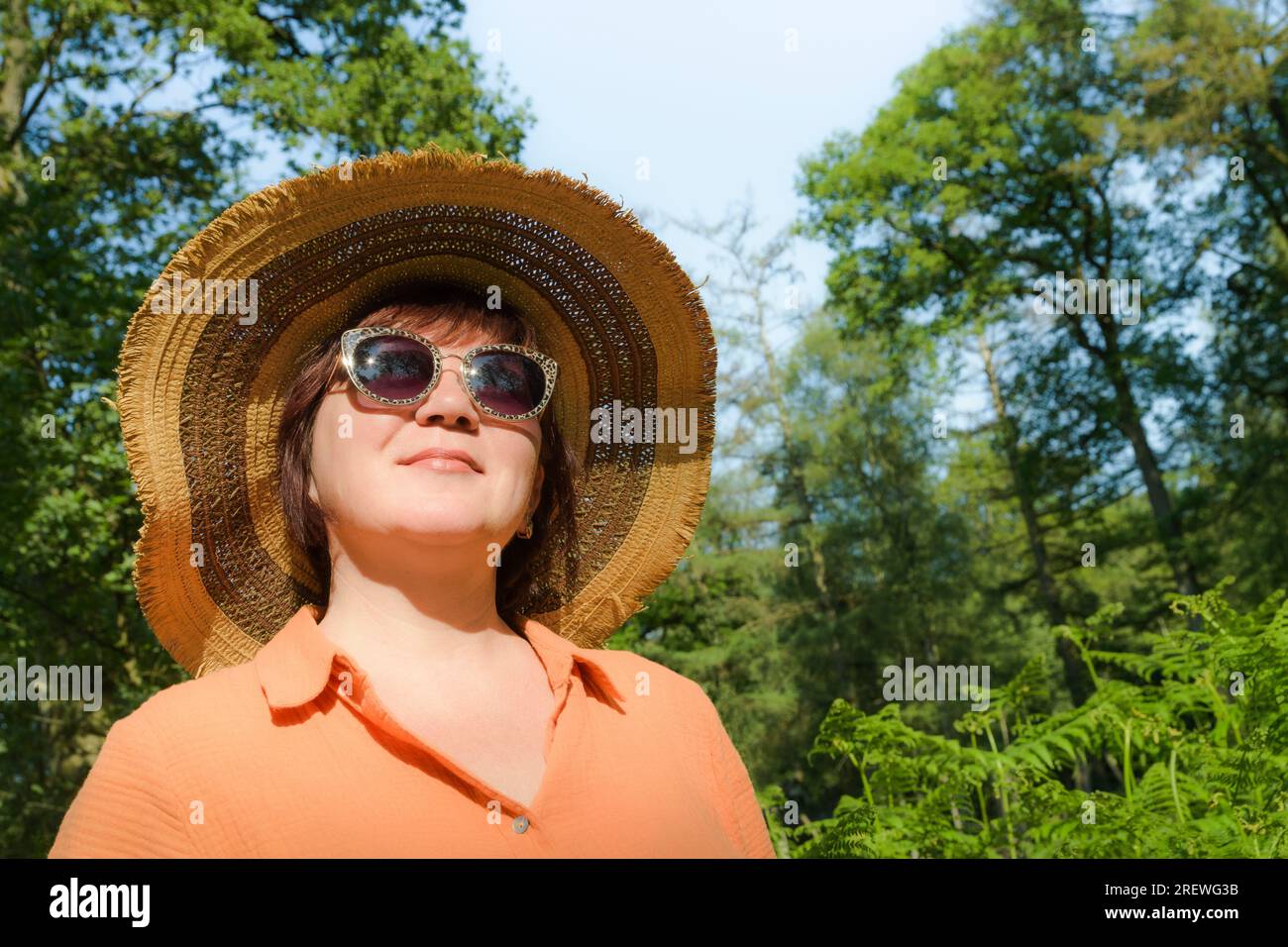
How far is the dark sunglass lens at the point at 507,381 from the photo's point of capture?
77.1 inches

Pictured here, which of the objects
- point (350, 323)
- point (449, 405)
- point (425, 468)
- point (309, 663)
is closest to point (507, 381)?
point (449, 405)

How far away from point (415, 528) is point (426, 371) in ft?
0.98

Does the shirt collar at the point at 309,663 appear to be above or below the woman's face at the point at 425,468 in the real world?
below

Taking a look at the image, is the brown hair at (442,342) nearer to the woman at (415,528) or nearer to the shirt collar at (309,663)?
the woman at (415,528)

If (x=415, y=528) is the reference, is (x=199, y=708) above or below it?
below

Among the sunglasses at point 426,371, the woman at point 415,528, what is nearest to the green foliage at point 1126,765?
the woman at point 415,528

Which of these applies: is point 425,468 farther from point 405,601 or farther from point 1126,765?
point 1126,765

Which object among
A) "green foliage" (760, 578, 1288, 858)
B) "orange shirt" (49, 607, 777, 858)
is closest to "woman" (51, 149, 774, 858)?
"orange shirt" (49, 607, 777, 858)

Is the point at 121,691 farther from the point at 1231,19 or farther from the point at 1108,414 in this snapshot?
the point at 1231,19

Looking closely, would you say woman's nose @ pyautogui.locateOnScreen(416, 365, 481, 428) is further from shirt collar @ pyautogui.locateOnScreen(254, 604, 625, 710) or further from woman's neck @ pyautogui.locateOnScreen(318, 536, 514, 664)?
shirt collar @ pyautogui.locateOnScreen(254, 604, 625, 710)

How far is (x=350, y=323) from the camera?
2211mm

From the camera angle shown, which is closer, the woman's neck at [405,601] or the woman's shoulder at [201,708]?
the woman's shoulder at [201,708]

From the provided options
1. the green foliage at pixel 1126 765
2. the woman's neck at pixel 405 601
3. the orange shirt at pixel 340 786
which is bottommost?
the green foliage at pixel 1126 765

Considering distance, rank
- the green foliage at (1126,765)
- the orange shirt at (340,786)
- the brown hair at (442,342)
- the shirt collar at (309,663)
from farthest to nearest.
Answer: the green foliage at (1126,765), the brown hair at (442,342), the shirt collar at (309,663), the orange shirt at (340,786)
